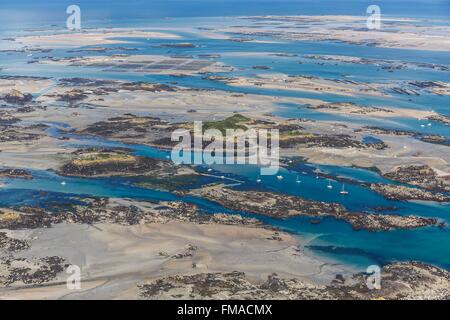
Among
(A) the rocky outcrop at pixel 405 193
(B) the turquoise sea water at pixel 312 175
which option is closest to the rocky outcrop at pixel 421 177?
(A) the rocky outcrop at pixel 405 193

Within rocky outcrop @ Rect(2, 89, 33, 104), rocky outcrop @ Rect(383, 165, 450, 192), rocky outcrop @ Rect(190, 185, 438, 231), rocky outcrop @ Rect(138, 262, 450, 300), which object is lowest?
rocky outcrop @ Rect(138, 262, 450, 300)

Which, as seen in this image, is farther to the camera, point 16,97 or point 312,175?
point 16,97

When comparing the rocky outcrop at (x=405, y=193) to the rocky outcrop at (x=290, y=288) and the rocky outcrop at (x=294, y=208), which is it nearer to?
the rocky outcrop at (x=294, y=208)

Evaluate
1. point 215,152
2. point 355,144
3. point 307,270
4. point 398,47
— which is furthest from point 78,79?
point 398,47

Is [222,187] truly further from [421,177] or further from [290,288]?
[421,177]

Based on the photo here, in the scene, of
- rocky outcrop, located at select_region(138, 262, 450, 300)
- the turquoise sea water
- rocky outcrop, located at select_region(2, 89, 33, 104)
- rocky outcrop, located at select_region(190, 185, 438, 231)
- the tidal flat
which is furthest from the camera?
rocky outcrop, located at select_region(2, 89, 33, 104)

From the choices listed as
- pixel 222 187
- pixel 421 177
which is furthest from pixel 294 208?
pixel 421 177

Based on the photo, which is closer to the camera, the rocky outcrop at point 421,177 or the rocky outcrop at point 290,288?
the rocky outcrop at point 290,288

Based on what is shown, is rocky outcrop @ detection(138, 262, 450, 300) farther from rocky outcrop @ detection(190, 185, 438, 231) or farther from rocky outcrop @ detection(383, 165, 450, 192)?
rocky outcrop @ detection(383, 165, 450, 192)

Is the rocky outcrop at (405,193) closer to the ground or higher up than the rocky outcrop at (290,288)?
higher up

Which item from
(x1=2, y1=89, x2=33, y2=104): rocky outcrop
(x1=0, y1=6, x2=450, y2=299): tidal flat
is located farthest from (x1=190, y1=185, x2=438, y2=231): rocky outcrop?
(x1=2, y1=89, x2=33, y2=104): rocky outcrop
